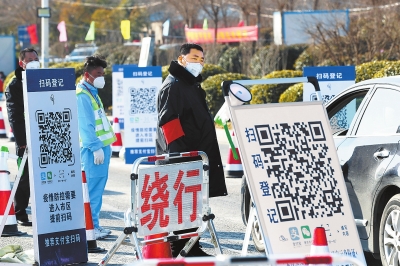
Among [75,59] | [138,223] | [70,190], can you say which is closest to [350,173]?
[138,223]

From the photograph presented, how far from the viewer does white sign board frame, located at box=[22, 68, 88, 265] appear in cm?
767

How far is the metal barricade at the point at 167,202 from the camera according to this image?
6.65 meters

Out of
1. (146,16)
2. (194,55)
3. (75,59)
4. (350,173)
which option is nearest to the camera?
(350,173)

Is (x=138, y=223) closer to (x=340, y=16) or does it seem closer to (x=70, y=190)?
(x=70, y=190)

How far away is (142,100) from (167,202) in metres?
8.61

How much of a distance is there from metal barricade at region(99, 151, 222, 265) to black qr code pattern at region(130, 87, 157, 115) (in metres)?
8.22

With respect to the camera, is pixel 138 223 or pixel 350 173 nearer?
pixel 138 223

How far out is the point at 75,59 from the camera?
174 feet

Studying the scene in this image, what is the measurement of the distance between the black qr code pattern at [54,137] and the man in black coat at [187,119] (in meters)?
0.83

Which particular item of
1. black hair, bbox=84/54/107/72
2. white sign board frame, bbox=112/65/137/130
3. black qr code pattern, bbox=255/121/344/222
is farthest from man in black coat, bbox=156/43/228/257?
white sign board frame, bbox=112/65/137/130

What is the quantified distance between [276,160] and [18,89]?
4.70m

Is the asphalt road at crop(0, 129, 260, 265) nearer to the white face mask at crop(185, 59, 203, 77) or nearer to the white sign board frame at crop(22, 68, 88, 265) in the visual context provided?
the white sign board frame at crop(22, 68, 88, 265)

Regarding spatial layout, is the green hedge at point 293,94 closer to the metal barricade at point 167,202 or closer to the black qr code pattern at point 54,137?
the black qr code pattern at point 54,137

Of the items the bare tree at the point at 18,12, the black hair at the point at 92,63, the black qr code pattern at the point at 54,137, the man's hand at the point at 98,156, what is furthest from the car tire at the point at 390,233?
the bare tree at the point at 18,12
